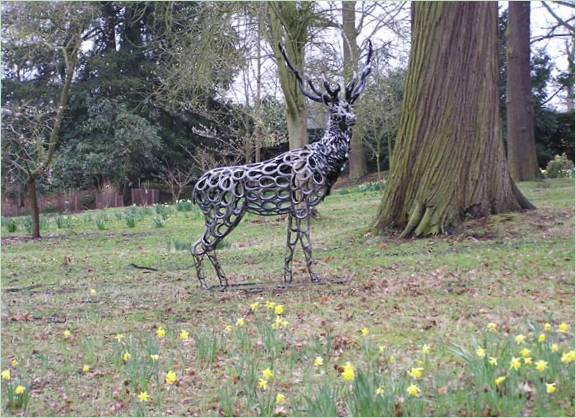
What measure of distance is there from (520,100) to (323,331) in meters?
14.1

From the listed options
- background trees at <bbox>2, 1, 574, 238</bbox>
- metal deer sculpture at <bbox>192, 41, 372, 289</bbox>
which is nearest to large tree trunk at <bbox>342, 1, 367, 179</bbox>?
background trees at <bbox>2, 1, 574, 238</bbox>

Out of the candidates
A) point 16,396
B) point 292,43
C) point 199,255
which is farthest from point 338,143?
point 292,43

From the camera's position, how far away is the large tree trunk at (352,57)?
1561 centimetres

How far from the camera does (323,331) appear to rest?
194 inches

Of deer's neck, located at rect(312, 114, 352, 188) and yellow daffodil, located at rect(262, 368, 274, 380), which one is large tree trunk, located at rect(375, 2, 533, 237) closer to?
deer's neck, located at rect(312, 114, 352, 188)

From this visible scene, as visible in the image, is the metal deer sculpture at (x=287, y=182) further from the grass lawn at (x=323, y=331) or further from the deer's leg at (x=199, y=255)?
the grass lawn at (x=323, y=331)

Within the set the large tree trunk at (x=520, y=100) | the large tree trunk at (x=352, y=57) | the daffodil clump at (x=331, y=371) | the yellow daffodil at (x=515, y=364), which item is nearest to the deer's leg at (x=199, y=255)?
the daffodil clump at (x=331, y=371)

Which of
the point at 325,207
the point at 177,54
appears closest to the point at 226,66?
the point at 177,54

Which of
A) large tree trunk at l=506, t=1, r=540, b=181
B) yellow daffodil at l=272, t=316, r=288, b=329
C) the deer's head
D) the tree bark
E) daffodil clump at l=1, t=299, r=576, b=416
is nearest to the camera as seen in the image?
daffodil clump at l=1, t=299, r=576, b=416

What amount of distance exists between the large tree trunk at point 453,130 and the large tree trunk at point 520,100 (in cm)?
832

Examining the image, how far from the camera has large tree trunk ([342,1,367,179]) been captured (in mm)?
15609

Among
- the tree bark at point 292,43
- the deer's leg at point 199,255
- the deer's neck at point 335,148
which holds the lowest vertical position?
the deer's leg at point 199,255

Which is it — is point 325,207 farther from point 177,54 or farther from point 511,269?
point 511,269

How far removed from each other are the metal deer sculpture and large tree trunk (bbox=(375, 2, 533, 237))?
2254 millimetres
